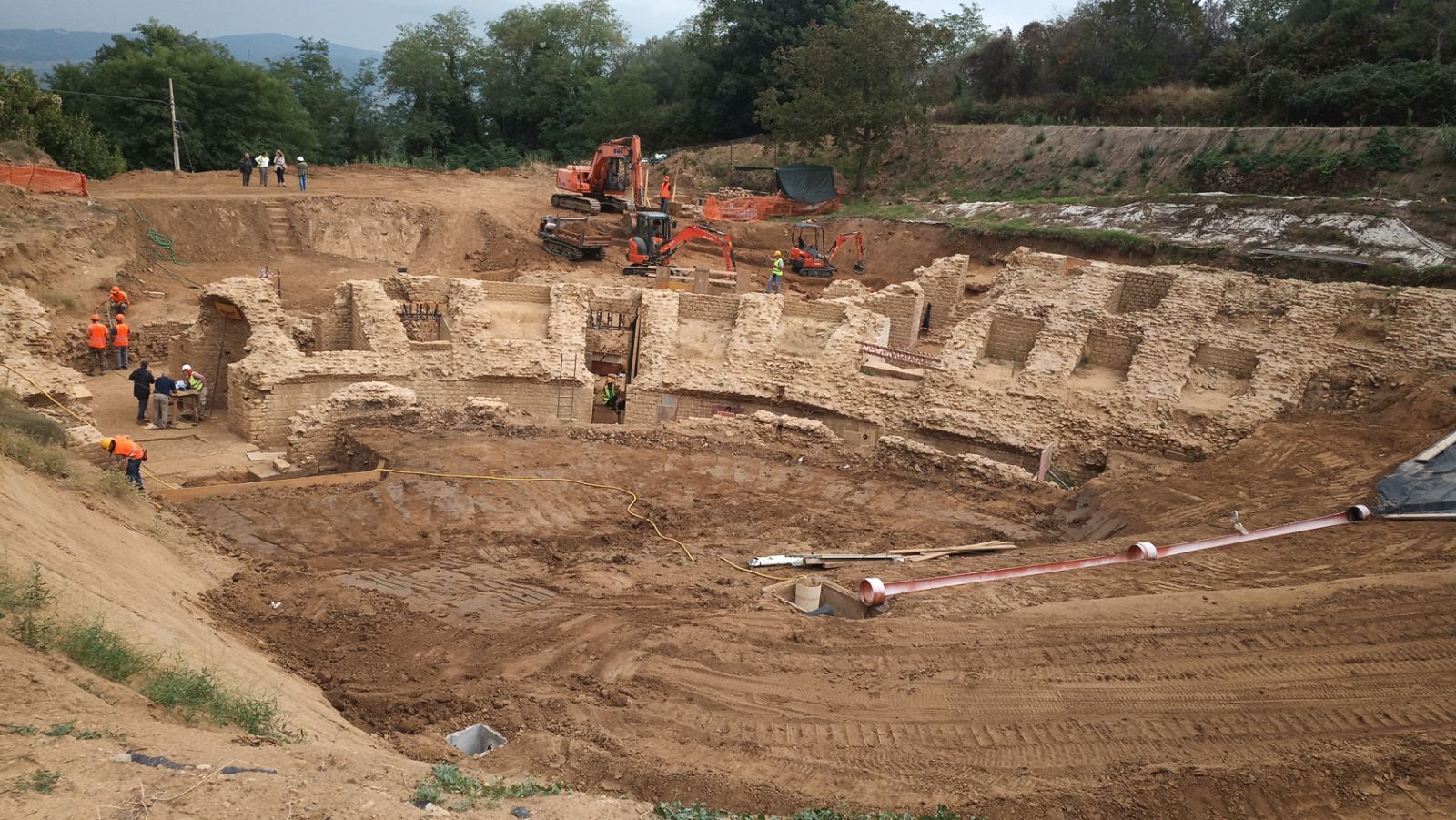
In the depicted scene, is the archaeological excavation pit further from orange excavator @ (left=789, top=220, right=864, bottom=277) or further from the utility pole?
the utility pole

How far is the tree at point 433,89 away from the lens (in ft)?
149

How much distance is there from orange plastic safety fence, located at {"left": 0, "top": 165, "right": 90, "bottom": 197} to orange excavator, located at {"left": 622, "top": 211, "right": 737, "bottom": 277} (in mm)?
14045

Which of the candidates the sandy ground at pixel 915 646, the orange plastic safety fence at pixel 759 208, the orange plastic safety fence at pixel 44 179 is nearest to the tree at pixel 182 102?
the orange plastic safety fence at pixel 44 179

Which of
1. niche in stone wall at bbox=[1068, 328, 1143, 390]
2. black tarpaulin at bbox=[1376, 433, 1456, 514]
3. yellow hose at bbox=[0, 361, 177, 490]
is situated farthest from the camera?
niche in stone wall at bbox=[1068, 328, 1143, 390]

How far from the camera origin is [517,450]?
14859 millimetres

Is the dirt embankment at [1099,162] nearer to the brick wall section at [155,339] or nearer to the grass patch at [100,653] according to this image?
the brick wall section at [155,339]

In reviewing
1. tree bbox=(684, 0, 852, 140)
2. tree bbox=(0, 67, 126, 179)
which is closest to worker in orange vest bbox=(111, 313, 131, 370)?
tree bbox=(0, 67, 126, 179)

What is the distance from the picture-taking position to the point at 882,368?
16797 mm

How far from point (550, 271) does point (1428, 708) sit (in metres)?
21.0

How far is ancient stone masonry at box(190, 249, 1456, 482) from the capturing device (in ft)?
48.1

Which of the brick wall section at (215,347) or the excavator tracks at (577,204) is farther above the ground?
the excavator tracks at (577,204)

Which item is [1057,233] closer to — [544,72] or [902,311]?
[902,311]

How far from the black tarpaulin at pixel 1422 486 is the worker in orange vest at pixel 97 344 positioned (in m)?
20.7

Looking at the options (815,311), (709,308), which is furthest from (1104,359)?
(709,308)
